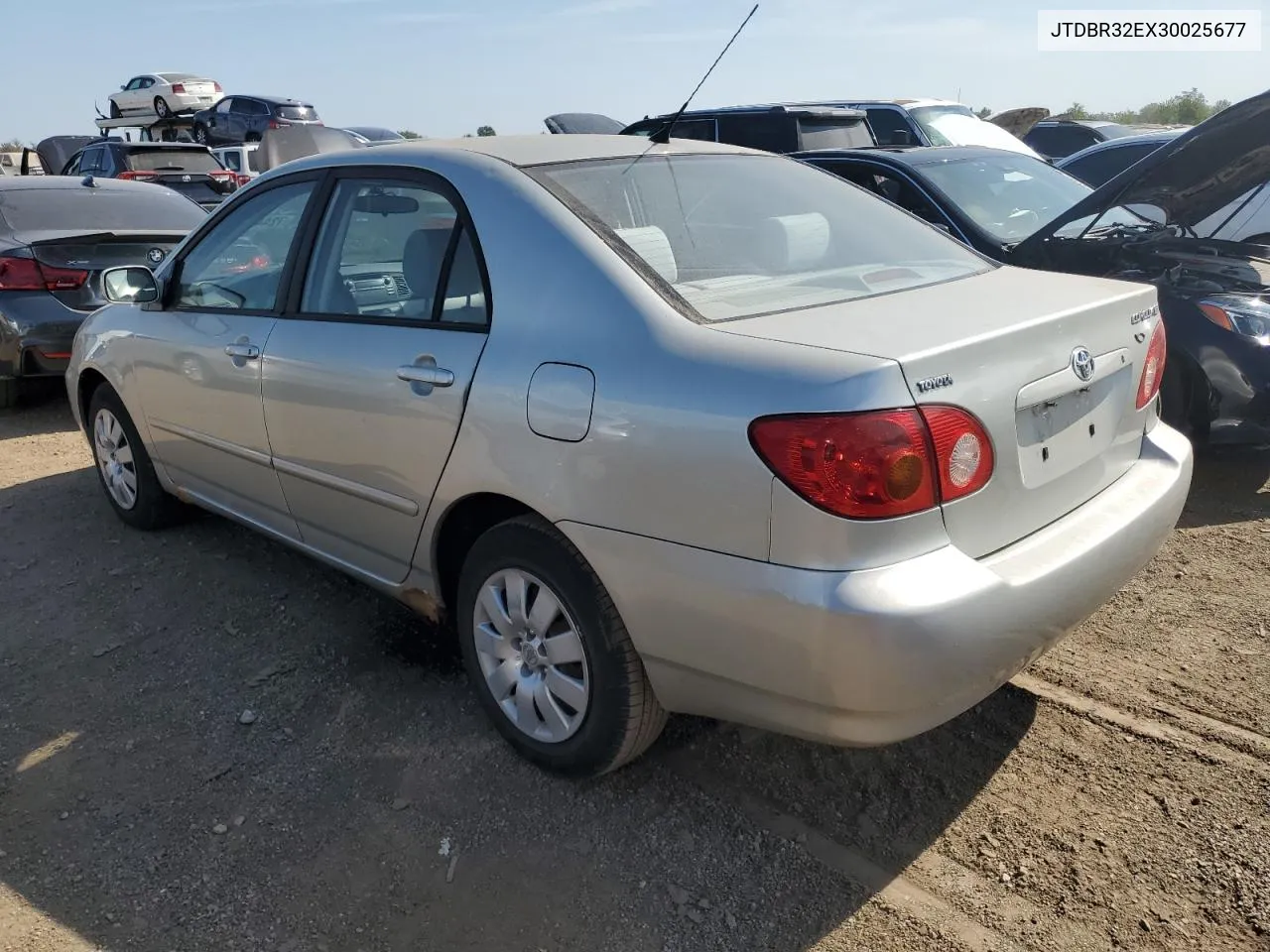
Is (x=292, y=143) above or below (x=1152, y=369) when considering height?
above

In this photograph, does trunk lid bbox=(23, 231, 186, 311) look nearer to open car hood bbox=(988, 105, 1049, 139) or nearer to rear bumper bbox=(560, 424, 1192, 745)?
rear bumper bbox=(560, 424, 1192, 745)

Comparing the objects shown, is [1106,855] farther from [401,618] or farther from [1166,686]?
[401,618]

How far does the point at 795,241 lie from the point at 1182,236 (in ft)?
10.2

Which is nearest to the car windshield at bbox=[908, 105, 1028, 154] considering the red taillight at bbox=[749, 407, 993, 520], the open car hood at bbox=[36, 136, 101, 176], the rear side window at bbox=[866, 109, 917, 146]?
the rear side window at bbox=[866, 109, 917, 146]

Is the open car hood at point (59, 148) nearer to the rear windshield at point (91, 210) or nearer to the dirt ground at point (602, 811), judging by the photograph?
the rear windshield at point (91, 210)

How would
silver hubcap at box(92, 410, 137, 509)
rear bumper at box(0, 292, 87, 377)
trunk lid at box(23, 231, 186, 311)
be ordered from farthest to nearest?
trunk lid at box(23, 231, 186, 311) < rear bumper at box(0, 292, 87, 377) < silver hubcap at box(92, 410, 137, 509)

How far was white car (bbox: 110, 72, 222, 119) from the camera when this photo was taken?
27891mm

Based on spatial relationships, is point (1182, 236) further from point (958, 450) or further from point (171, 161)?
point (171, 161)

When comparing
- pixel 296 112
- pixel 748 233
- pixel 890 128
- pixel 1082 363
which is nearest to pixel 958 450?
pixel 1082 363

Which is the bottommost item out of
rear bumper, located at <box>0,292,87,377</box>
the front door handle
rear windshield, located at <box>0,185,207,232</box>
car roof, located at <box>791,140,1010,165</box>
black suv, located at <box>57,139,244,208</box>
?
rear bumper, located at <box>0,292,87,377</box>

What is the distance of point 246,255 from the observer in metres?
3.79

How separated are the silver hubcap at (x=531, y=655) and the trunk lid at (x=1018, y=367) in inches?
34.2

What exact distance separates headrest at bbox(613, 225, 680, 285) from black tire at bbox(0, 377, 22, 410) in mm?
6452

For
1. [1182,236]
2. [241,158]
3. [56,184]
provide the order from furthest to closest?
[241,158]
[56,184]
[1182,236]
